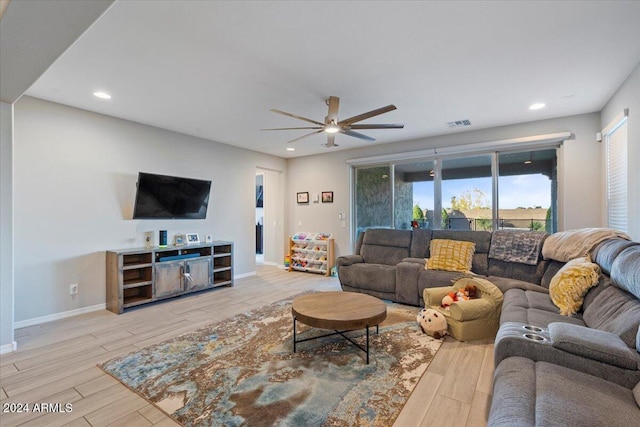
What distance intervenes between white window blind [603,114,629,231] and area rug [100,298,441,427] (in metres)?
2.67

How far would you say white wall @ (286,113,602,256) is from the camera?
3990 millimetres

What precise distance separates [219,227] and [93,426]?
3885 millimetres

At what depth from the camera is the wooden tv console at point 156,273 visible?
378 centimetres

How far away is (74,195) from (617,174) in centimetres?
661

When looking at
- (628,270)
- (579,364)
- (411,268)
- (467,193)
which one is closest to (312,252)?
(411,268)

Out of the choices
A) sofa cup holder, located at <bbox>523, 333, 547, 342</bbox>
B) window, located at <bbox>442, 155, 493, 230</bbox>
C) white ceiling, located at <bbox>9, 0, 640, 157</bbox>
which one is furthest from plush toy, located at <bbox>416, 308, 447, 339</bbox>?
window, located at <bbox>442, 155, 493, 230</bbox>

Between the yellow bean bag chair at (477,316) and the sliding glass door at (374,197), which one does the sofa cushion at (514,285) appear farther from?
the sliding glass door at (374,197)

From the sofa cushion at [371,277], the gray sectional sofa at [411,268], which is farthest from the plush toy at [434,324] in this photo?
the sofa cushion at [371,277]

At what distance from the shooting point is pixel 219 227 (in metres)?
5.45

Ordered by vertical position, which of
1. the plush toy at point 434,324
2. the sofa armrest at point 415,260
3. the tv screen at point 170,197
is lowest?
the plush toy at point 434,324

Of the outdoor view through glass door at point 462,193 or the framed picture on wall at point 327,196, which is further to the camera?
the framed picture on wall at point 327,196

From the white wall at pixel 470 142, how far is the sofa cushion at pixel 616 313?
2498 mm

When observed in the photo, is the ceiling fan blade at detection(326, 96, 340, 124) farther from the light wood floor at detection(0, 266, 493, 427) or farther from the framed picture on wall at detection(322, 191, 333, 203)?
the framed picture on wall at detection(322, 191, 333, 203)

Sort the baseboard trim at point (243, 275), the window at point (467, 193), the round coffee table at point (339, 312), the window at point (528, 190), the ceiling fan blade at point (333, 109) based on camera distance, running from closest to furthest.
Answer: the round coffee table at point (339, 312)
the ceiling fan blade at point (333, 109)
the window at point (528, 190)
the window at point (467, 193)
the baseboard trim at point (243, 275)
